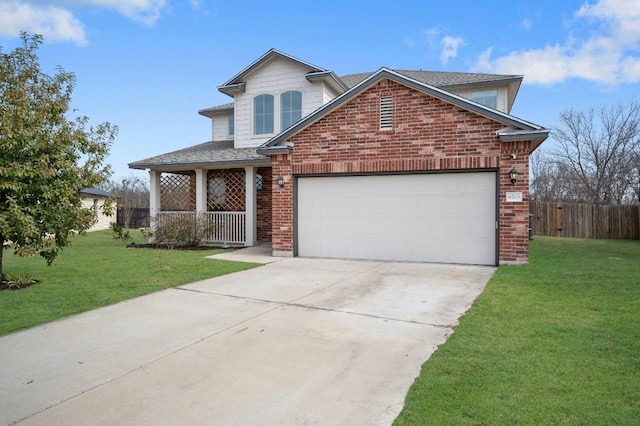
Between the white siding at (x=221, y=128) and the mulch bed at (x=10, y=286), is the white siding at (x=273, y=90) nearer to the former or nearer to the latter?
the white siding at (x=221, y=128)

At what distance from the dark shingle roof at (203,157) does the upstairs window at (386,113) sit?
416 cm

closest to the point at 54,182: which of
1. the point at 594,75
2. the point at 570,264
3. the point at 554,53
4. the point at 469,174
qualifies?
the point at 469,174

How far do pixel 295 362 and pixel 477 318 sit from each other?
2.60 m

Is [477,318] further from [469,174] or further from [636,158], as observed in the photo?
[636,158]

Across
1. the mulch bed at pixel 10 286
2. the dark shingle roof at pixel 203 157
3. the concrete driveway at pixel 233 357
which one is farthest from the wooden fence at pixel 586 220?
the mulch bed at pixel 10 286

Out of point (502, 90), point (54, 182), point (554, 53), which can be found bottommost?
point (54, 182)

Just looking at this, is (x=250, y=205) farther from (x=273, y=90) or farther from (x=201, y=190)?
(x=273, y=90)

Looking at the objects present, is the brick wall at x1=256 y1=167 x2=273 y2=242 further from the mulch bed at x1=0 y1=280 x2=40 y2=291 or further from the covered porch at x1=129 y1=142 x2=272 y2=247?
the mulch bed at x1=0 y1=280 x2=40 y2=291

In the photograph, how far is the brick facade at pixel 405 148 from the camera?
9.52m

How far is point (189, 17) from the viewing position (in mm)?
14711

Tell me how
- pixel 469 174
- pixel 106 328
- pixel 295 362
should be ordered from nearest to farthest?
1. pixel 295 362
2. pixel 106 328
3. pixel 469 174

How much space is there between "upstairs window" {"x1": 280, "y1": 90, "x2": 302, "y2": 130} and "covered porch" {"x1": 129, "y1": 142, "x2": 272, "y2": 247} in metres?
1.64

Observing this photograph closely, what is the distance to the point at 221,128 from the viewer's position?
18.6 metres

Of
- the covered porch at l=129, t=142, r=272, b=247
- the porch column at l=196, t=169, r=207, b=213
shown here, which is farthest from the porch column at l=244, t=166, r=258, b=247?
the porch column at l=196, t=169, r=207, b=213
